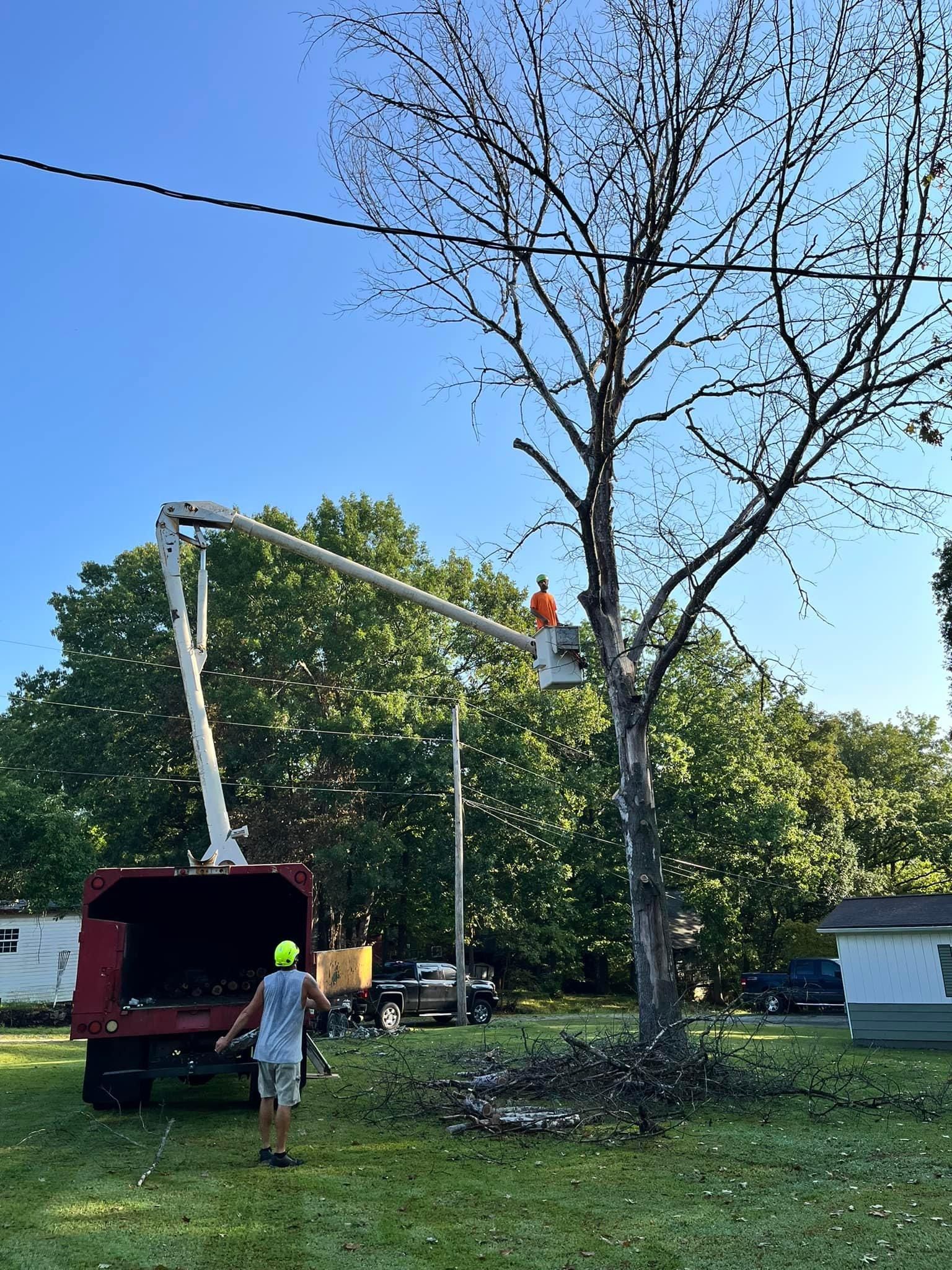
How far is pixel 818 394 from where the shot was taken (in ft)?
37.8

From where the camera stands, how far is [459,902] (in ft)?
88.7

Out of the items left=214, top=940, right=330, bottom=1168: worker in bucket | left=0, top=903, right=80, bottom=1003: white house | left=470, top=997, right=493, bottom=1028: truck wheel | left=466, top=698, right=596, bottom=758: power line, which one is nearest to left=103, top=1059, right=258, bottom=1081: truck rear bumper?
left=214, top=940, right=330, bottom=1168: worker in bucket

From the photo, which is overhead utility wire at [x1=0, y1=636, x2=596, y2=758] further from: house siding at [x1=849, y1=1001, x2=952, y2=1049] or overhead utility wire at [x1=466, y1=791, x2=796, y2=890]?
house siding at [x1=849, y1=1001, x2=952, y2=1049]

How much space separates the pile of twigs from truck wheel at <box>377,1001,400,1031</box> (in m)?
11.7

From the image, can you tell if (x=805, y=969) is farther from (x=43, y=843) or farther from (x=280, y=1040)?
(x=280, y=1040)

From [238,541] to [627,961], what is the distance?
73.8ft

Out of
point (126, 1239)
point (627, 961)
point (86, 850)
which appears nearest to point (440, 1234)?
point (126, 1239)

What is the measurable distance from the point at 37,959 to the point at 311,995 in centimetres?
2752

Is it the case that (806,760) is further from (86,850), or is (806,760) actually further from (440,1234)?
(440,1234)

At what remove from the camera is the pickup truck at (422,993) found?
23.3 metres

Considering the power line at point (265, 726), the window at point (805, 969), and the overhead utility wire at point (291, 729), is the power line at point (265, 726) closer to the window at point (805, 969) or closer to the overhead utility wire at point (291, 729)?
the overhead utility wire at point (291, 729)

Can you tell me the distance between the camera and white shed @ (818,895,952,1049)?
1838cm

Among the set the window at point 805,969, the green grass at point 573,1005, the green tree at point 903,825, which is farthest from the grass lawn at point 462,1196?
the green tree at point 903,825

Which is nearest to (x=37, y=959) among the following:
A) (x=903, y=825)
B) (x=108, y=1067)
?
(x=108, y=1067)
